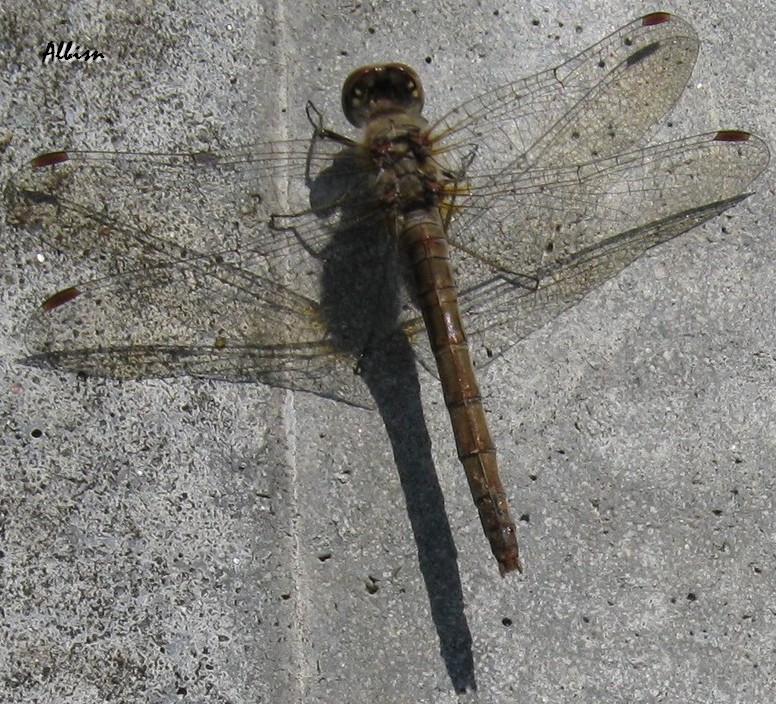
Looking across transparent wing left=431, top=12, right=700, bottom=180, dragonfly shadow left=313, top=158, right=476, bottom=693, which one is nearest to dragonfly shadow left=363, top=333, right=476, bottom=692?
dragonfly shadow left=313, top=158, right=476, bottom=693

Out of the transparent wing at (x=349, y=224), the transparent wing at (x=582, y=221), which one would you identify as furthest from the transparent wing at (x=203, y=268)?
the transparent wing at (x=582, y=221)

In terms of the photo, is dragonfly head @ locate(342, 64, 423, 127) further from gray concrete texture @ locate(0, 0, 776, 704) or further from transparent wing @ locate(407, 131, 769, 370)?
transparent wing @ locate(407, 131, 769, 370)

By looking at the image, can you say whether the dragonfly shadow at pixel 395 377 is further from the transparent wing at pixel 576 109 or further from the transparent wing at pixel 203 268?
the transparent wing at pixel 576 109

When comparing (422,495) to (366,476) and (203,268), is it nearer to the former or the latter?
(366,476)

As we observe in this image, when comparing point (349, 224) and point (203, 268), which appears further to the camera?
point (349, 224)

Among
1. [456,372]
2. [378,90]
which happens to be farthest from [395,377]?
[378,90]

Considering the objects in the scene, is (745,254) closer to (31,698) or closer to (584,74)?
A: (584,74)

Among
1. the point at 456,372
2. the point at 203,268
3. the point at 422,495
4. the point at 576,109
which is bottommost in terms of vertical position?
the point at 422,495
